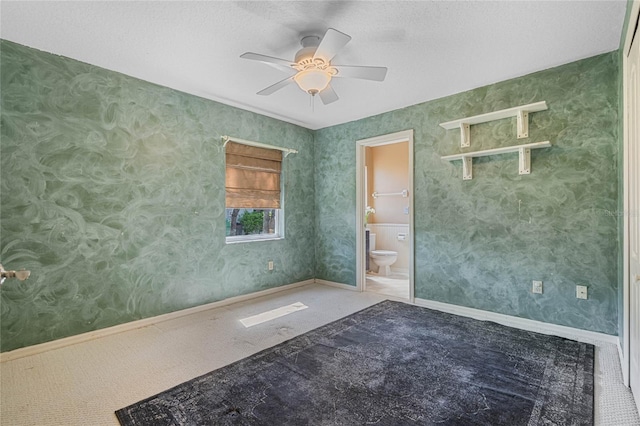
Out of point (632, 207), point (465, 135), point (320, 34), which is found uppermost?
point (320, 34)

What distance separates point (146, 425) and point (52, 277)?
1722mm

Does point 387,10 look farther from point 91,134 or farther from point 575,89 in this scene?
point 91,134

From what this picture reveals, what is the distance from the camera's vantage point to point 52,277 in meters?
2.61

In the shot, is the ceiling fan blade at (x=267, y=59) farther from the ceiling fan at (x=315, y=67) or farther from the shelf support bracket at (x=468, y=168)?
the shelf support bracket at (x=468, y=168)

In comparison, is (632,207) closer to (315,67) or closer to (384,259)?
(315,67)

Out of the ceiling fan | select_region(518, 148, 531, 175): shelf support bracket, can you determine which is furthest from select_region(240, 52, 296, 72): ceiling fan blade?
select_region(518, 148, 531, 175): shelf support bracket

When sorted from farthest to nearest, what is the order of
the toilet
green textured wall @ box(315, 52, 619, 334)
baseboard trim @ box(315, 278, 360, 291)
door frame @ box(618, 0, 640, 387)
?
the toilet
baseboard trim @ box(315, 278, 360, 291)
green textured wall @ box(315, 52, 619, 334)
door frame @ box(618, 0, 640, 387)

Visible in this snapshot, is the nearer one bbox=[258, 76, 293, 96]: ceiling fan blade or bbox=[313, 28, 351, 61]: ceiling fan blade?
bbox=[313, 28, 351, 61]: ceiling fan blade

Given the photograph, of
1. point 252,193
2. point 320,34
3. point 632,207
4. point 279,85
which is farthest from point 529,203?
point 252,193

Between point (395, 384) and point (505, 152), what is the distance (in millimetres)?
2448

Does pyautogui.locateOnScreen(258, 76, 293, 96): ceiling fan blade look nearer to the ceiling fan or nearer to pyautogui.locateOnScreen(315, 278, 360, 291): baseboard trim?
the ceiling fan

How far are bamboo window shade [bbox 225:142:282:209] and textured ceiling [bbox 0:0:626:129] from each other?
0.98 meters

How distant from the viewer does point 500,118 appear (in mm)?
3172

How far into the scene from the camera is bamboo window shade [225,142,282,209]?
3934mm
